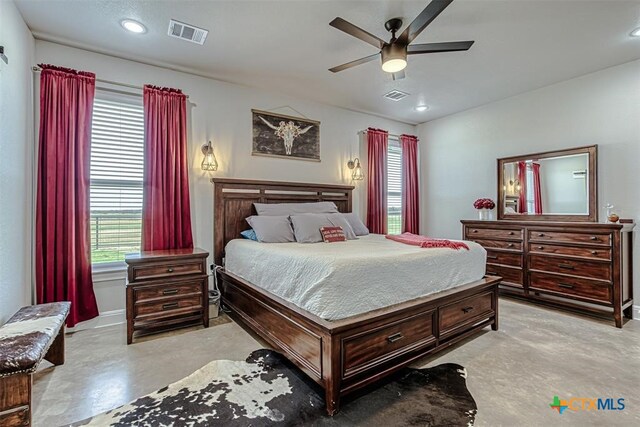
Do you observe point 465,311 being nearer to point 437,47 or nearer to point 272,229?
point 272,229

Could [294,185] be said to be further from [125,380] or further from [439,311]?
[125,380]

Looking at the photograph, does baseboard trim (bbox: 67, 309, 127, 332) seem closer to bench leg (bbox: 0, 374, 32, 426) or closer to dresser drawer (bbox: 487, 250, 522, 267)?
bench leg (bbox: 0, 374, 32, 426)

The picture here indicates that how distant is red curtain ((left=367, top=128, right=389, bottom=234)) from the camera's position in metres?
5.10

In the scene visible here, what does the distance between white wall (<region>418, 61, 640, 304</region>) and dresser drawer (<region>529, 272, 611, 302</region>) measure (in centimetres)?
52

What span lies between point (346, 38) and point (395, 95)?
5.61 feet

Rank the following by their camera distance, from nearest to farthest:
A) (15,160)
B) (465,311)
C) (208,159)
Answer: (15,160) < (465,311) < (208,159)

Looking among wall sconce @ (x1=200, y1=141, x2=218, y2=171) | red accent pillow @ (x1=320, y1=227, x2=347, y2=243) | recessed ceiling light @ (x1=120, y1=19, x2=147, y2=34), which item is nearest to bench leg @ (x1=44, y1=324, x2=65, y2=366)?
wall sconce @ (x1=200, y1=141, x2=218, y2=171)

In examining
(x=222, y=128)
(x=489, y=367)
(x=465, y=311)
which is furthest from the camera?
(x=222, y=128)

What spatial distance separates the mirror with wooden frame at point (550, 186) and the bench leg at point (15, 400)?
527 centimetres

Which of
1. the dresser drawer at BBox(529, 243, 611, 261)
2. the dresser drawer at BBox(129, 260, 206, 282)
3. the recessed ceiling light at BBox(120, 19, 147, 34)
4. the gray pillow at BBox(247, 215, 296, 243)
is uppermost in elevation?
the recessed ceiling light at BBox(120, 19, 147, 34)

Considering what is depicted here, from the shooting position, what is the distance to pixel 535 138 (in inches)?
168

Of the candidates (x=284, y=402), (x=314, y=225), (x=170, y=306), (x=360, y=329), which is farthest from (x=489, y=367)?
(x=170, y=306)

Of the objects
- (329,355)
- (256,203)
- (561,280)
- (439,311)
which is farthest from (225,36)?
(561,280)

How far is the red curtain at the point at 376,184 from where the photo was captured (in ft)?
16.7
